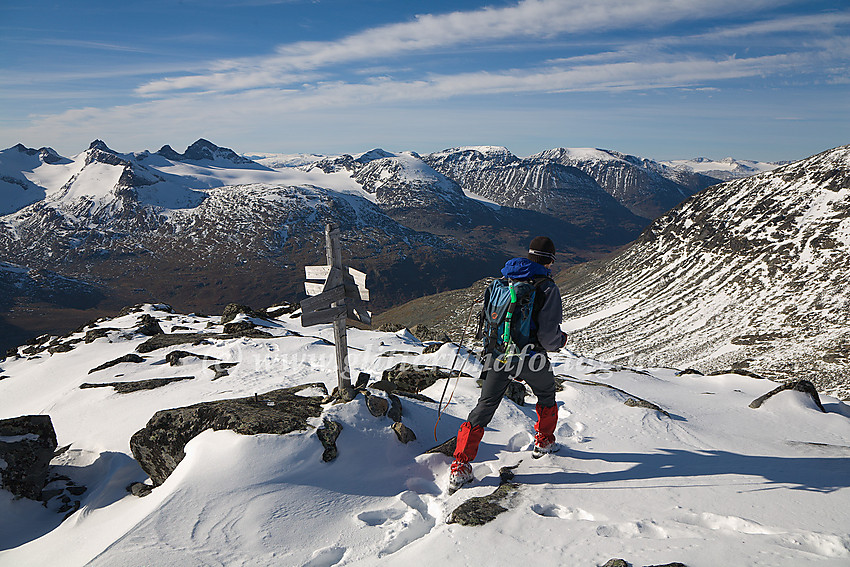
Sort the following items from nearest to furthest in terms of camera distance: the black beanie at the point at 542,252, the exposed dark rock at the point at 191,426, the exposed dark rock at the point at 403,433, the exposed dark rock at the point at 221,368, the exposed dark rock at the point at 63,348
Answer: the black beanie at the point at 542,252 < the exposed dark rock at the point at 191,426 < the exposed dark rock at the point at 403,433 < the exposed dark rock at the point at 221,368 < the exposed dark rock at the point at 63,348

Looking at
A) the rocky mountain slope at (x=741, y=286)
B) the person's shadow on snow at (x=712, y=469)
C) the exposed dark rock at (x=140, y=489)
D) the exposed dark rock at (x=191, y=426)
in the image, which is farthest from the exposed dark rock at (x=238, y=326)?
the rocky mountain slope at (x=741, y=286)

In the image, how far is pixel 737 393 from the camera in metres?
15.4

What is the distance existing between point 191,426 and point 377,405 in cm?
330

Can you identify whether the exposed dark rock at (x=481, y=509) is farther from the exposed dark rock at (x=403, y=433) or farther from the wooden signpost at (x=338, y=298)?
the wooden signpost at (x=338, y=298)

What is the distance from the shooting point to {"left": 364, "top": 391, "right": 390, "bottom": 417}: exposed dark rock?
29.6 ft

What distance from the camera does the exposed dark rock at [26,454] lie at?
7.75m

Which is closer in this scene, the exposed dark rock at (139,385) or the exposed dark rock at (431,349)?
Result: the exposed dark rock at (139,385)

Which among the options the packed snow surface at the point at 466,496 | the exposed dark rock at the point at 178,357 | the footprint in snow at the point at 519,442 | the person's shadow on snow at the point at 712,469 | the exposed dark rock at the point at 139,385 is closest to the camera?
the packed snow surface at the point at 466,496

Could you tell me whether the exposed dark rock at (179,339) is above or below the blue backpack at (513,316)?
below

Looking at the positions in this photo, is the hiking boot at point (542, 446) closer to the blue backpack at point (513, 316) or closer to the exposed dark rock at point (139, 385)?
the blue backpack at point (513, 316)

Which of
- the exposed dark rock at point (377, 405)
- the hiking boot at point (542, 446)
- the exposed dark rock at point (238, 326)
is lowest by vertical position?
the exposed dark rock at point (238, 326)

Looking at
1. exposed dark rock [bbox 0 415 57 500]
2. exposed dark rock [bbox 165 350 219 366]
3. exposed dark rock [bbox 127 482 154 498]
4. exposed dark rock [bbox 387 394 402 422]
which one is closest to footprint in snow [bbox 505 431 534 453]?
exposed dark rock [bbox 387 394 402 422]

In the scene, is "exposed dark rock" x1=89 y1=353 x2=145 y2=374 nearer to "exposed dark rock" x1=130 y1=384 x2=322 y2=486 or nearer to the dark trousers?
"exposed dark rock" x1=130 y1=384 x2=322 y2=486

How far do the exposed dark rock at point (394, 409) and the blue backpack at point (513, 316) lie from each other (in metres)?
2.77
